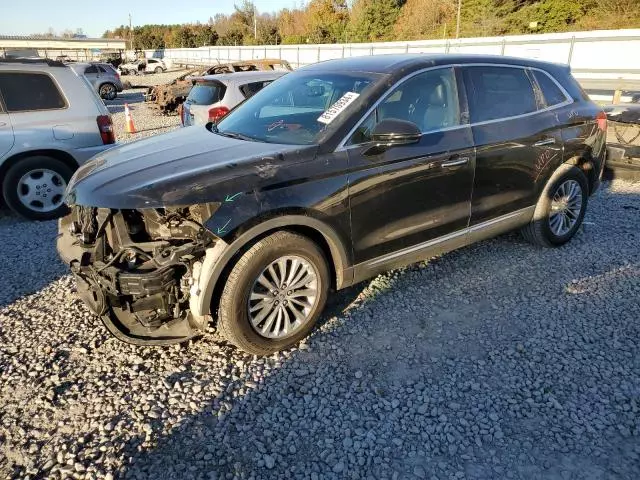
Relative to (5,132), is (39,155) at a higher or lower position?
lower

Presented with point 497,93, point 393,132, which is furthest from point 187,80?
point 393,132

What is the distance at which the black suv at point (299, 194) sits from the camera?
9.50 feet

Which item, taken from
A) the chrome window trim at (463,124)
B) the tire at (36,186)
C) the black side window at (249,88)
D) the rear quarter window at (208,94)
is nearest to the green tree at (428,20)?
the black side window at (249,88)

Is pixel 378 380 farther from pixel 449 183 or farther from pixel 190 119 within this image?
pixel 190 119

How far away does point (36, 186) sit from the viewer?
5.86 metres

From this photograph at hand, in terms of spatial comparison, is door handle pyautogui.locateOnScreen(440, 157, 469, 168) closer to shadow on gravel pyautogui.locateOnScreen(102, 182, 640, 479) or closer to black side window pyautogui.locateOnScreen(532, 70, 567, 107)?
shadow on gravel pyautogui.locateOnScreen(102, 182, 640, 479)

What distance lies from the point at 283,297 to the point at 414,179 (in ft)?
4.33

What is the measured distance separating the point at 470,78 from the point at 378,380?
260 cm

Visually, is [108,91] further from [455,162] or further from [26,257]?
[455,162]

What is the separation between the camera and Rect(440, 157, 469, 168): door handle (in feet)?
12.0

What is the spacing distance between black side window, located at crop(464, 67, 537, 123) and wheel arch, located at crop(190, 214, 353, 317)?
169cm

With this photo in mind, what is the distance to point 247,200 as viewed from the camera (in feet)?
9.45

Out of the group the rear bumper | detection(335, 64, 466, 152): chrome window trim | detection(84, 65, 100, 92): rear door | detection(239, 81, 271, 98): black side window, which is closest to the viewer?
detection(335, 64, 466, 152): chrome window trim

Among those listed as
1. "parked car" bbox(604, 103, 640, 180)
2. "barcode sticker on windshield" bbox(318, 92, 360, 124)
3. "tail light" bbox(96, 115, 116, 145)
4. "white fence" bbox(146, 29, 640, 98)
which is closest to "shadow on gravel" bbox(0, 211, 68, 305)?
"tail light" bbox(96, 115, 116, 145)
